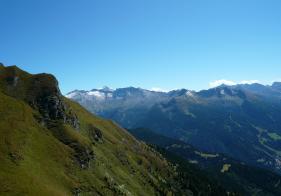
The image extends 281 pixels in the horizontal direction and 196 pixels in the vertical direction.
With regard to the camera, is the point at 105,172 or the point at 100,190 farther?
the point at 105,172

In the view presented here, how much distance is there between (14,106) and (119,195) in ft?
237

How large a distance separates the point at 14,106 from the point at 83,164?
1930 inches

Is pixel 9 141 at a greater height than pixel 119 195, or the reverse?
pixel 9 141

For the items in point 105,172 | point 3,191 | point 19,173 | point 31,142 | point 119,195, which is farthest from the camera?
point 105,172

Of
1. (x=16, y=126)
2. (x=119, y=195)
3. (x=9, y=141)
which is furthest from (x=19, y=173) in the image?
(x=119, y=195)

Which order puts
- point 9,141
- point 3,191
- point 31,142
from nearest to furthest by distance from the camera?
point 3,191 < point 9,141 < point 31,142

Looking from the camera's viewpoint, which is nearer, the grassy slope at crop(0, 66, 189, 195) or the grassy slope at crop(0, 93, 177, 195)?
the grassy slope at crop(0, 93, 177, 195)

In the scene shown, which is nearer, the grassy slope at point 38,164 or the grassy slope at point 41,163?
the grassy slope at point 38,164

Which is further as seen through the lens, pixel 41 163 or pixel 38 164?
pixel 41 163

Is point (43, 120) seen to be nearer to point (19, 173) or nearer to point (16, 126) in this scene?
point (16, 126)

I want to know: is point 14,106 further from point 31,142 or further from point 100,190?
point 100,190

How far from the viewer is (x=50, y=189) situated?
467 feet

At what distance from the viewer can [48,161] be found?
165 m

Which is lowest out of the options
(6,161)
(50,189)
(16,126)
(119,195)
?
(119,195)
